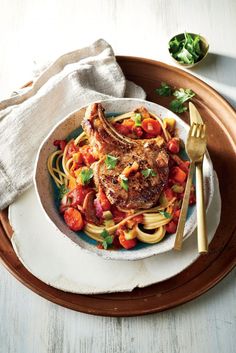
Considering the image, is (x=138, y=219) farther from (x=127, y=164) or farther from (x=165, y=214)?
(x=127, y=164)

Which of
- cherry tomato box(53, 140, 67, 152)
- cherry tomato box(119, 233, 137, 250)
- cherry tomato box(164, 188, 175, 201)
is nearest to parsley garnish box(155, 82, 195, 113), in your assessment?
cherry tomato box(164, 188, 175, 201)

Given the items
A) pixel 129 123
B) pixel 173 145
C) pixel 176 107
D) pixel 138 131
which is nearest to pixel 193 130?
pixel 173 145

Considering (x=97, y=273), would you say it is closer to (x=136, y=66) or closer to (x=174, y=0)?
(x=136, y=66)

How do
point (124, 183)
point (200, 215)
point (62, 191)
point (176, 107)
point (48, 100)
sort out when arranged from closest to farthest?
point (200, 215) → point (124, 183) → point (62, 191) → point (48, 100) → point (176, 107)

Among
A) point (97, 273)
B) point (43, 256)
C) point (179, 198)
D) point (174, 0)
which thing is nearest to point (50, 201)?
point (43, 256)

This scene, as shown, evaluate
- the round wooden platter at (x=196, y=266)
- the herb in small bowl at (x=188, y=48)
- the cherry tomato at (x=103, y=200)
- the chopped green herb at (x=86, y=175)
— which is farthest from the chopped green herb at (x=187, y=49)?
the cherry tomato at (x=103, y=200)

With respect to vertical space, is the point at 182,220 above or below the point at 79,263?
above

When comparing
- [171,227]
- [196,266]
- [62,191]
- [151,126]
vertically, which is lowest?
[196,266]
